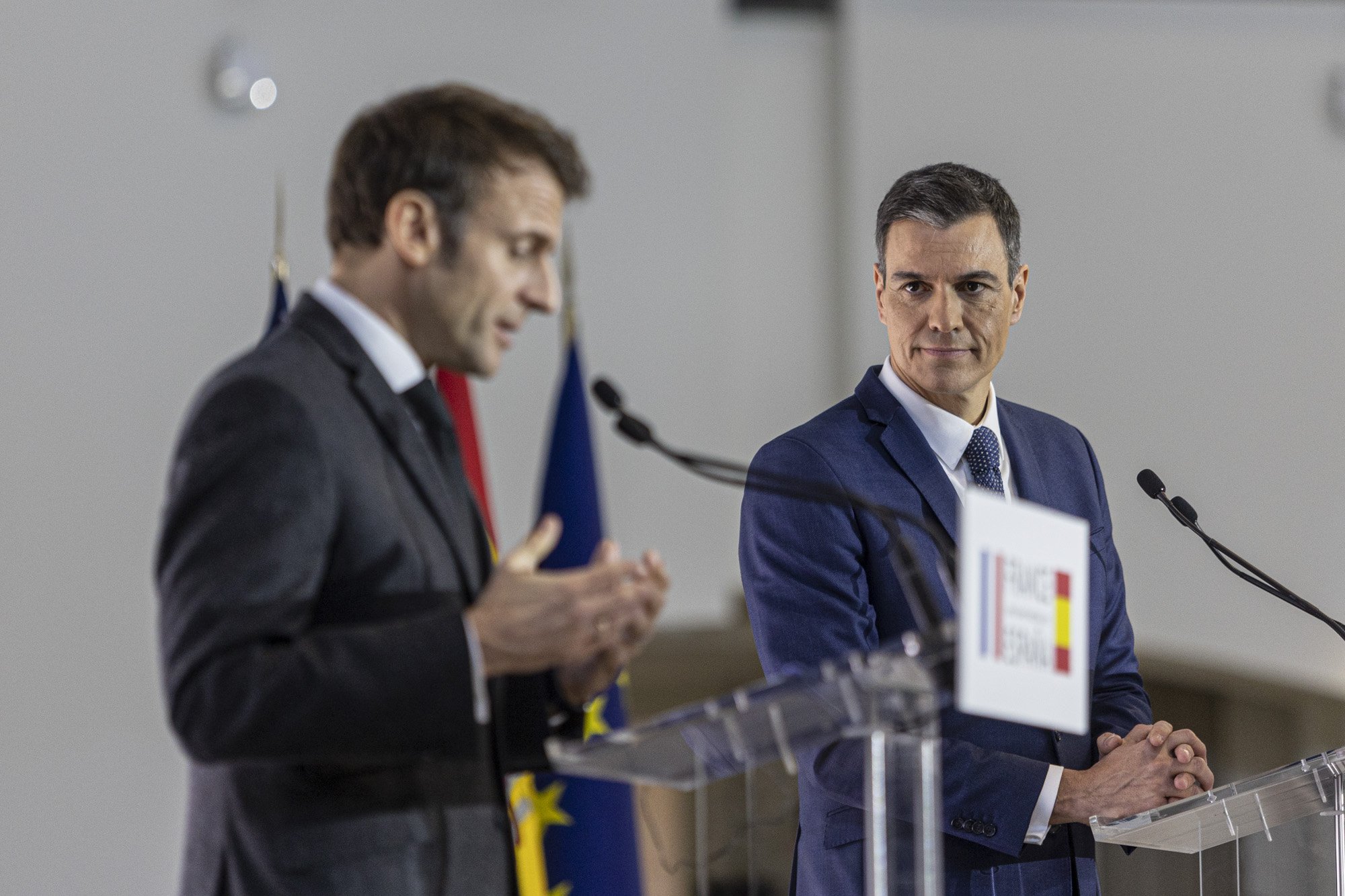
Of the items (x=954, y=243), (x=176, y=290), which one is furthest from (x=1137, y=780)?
(x=176, y=290)

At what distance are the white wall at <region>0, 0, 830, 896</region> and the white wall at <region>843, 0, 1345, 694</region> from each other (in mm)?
781

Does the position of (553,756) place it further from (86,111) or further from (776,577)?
(86,111)

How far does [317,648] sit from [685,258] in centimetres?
466

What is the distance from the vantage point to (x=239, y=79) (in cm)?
513

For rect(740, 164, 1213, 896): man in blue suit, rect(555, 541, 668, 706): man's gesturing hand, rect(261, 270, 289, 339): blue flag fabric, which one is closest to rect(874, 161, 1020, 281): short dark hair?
rect(740, 164, 1213, 896): man in blue suit

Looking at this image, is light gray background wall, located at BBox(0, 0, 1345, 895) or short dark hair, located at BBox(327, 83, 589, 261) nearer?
short dark hair, located at BBox(327, 83, 589, 261)

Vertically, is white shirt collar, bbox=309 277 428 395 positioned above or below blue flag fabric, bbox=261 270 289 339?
below

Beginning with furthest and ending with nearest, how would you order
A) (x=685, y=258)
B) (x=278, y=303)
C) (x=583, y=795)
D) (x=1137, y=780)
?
(x=685, y=258) → (x=278, y=303) → (x=583, y=795) → (x=1137, y=780)

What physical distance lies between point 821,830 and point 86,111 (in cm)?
381

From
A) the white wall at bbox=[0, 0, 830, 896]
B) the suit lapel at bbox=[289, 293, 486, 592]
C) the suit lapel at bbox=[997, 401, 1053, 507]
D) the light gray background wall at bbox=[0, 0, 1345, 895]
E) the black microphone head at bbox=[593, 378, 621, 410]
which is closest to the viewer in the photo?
the suit lapel at bbox=[289, 293, 486, 592]

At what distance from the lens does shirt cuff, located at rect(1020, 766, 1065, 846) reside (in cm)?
216

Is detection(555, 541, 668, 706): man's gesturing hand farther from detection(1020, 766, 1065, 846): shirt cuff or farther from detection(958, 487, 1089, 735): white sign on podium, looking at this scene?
detection(1020, 766, 1065, 846): shirt cuff

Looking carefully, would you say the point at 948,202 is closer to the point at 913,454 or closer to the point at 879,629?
the point at 913,454

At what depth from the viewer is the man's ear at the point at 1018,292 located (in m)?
2.41
